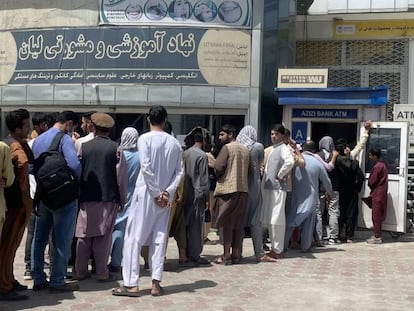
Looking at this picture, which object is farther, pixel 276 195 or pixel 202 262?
pixel 276 195

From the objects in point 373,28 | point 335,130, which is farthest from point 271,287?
point 373,28

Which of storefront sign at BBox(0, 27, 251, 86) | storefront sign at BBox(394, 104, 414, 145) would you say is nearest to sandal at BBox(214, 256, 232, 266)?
storefront sign at BBox(394, 104, 414, 145)

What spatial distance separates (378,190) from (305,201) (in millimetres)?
1726

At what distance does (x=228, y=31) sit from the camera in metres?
11.8

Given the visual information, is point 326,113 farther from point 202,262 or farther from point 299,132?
point 202,262

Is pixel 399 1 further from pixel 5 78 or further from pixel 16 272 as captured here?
pixel 16 272

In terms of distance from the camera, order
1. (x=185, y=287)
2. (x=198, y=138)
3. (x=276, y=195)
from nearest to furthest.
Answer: (x=185, y=287)
(x=198, y=138)
(x=276, y=195)

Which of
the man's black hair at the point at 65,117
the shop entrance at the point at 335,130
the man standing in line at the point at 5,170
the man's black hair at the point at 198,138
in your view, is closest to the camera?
the man standing in line at the point at 5,170

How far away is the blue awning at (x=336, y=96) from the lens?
10312 mm

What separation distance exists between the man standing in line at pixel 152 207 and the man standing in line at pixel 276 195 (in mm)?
2300

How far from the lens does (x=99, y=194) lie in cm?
574

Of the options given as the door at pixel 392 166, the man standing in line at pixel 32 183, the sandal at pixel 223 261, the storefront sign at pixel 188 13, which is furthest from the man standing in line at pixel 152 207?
the storefront sign at pixel 188 13

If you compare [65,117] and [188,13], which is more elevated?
[188,13]

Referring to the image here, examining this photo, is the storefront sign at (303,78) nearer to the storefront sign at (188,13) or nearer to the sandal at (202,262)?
the storefront sign at (188,13)
